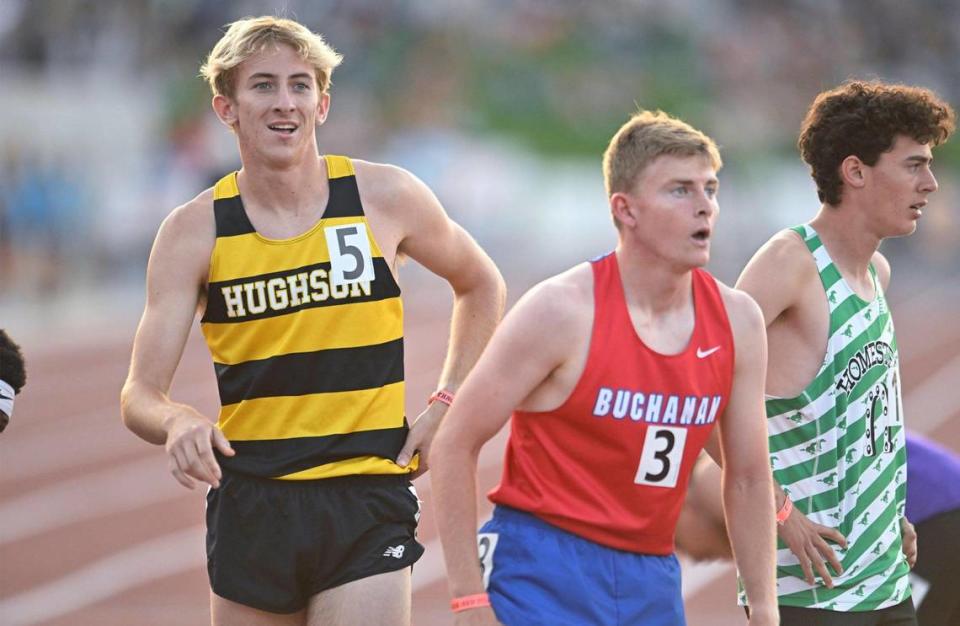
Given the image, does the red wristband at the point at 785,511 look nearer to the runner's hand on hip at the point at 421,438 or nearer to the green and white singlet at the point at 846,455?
the green and white singlet at the point at 846,455

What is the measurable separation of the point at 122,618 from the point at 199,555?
153 cm

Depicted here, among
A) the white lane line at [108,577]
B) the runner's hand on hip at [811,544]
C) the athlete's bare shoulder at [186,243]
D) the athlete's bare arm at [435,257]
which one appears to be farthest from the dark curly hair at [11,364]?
the white lane line at [108,577]

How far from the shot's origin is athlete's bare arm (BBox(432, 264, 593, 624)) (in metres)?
3.41

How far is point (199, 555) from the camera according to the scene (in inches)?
438

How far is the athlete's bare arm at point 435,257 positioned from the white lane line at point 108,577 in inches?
229

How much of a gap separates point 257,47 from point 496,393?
1.28 metres

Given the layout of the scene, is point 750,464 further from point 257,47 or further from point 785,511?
point 257,47

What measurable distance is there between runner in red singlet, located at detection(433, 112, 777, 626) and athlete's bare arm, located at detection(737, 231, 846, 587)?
57cm

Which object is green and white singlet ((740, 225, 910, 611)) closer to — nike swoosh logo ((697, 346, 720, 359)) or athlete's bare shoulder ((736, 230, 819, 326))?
athlete's bare shoulder ((736, 230, 819, 326))

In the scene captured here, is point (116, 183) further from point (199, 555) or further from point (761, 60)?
point (761, 60)

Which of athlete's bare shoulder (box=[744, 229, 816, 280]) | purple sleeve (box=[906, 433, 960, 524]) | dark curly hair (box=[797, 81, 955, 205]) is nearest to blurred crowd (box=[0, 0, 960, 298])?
purple sleeve (box=[906, 433, 960, 524])

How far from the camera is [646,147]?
3.58 meters

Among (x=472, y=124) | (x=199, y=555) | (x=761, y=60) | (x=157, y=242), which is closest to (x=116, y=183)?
(x=472, y=124)

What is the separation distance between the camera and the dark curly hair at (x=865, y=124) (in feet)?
14.3
